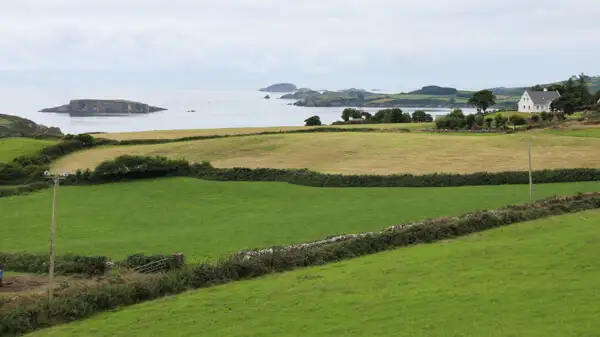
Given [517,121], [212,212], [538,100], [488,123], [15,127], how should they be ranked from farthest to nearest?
1. [538,100]
2. [15,127]
3. [488,123]
4. [517,121]
5. [212,212]

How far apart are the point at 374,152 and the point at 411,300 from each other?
1518 inches

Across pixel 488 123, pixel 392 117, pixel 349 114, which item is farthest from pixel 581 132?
pixel 349 114

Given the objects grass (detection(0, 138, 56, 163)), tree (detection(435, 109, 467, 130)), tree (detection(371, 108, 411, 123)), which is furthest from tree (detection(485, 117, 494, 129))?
grass (detection(0, 138, 56, 163))

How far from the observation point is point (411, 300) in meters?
17.9

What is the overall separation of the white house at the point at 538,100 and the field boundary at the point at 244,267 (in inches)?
3233

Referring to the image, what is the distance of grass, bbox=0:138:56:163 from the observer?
60.2 metres

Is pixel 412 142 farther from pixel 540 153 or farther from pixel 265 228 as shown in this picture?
pixel 265 228

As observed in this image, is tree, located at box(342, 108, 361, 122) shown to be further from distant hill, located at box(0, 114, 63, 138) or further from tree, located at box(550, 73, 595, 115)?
distant hill, located at box(0, 114, 63, 138)

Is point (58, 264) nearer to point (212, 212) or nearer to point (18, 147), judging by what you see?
point (212, 212)

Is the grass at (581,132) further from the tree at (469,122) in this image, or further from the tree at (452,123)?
the tree at (452,123)

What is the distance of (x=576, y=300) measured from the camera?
16.5 metres

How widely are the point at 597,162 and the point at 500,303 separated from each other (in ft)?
108

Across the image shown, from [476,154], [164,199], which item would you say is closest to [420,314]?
[164,199]

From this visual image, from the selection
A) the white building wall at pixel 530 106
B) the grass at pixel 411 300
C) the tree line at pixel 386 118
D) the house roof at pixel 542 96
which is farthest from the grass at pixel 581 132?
the house roof at pixel 542 96
